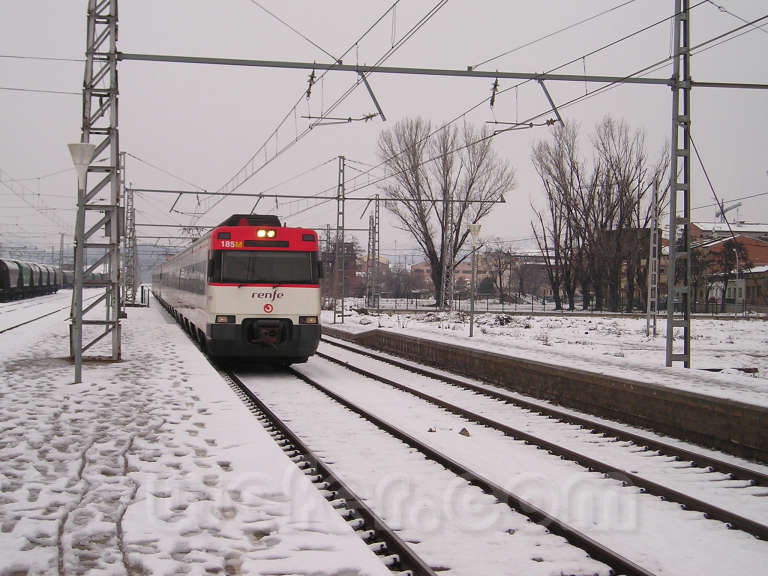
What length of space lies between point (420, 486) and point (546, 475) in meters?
1.37

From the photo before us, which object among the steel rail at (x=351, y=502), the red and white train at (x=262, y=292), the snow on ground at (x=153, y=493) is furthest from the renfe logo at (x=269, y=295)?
the steel rail at (x=351, y=502)

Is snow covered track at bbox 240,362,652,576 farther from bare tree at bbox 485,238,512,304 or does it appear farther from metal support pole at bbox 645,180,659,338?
bare tree at bbox 485,238,512,304

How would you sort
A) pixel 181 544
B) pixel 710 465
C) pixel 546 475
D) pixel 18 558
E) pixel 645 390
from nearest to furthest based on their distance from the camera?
pixel 18 558 → pixel 181 544 → pixel 546 475 → pixel 710 465 → pixel 645 390

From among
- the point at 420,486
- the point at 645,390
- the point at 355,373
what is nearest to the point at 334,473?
the point at 420,486

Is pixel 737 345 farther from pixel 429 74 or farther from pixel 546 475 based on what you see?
pixel 546 475

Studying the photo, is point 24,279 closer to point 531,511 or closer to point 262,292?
point 262,292

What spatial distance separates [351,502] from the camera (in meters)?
6.04

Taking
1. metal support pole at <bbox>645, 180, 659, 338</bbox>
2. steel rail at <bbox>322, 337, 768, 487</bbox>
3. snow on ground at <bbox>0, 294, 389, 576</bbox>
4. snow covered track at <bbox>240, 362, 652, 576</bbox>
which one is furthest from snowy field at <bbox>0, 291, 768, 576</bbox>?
metal support pole at <bbox>645, 180, 659, 338</bbox>

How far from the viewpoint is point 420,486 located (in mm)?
6680

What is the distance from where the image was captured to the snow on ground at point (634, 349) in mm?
11130

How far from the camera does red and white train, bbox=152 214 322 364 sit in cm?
1466

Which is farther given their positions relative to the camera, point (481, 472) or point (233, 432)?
point (233, 432)

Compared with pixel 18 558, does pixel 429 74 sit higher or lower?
higher

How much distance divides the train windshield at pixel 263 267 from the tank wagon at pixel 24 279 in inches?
1549
